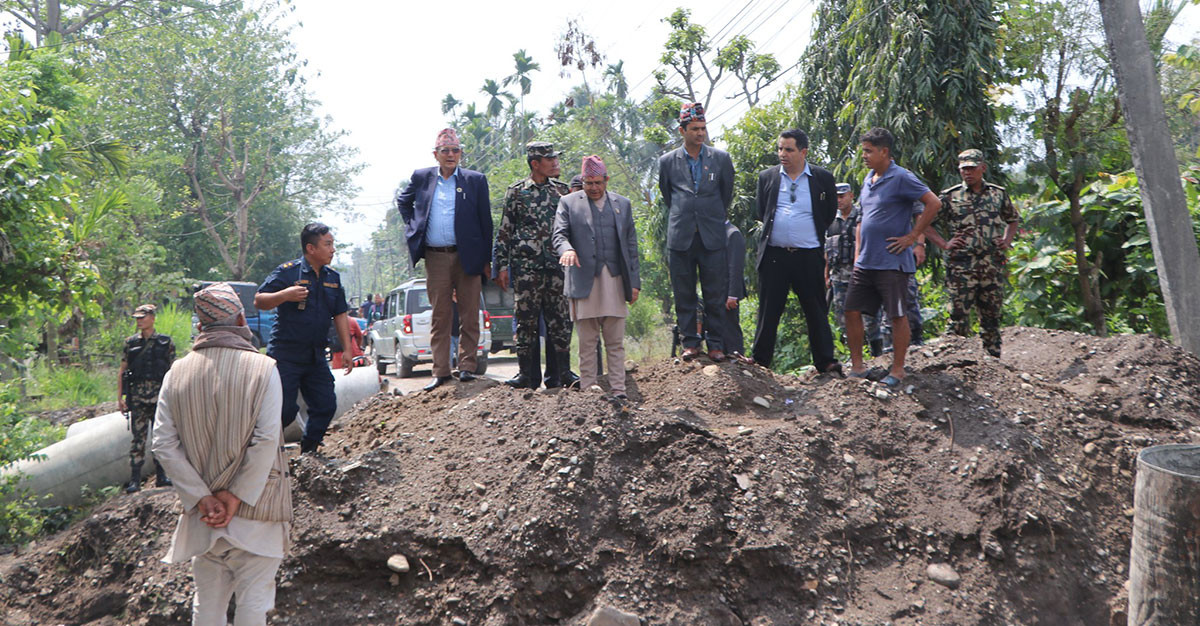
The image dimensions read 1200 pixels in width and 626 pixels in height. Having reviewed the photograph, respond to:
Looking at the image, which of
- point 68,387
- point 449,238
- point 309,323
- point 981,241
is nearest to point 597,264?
point 449,238

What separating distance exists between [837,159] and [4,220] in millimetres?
10678

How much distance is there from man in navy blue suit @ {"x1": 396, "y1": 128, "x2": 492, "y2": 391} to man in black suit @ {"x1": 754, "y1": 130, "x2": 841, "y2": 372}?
6.86ft

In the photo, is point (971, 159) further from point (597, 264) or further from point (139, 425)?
point (139, 425)

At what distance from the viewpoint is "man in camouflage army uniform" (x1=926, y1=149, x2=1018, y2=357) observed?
638 centimetres

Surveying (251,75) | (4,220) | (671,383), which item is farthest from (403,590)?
(251,75)

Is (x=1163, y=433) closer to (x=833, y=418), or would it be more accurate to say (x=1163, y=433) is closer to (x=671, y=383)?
(x=833, y=418)

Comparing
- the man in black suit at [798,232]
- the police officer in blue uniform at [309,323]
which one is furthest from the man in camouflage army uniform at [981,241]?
the police officer in blue uniform at [309,323]

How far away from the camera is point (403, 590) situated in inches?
165

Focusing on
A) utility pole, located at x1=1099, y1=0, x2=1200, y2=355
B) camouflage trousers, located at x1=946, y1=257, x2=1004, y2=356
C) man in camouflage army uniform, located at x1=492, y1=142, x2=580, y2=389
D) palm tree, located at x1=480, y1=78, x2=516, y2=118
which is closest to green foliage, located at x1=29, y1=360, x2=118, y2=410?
man in camouflage army uniform, located at x1=492, y1=142, x2=580, y2=389

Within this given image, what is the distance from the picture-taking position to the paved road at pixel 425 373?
13.6 metres

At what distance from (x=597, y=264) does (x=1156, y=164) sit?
14.2 feet

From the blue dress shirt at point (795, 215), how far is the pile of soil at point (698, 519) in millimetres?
1099

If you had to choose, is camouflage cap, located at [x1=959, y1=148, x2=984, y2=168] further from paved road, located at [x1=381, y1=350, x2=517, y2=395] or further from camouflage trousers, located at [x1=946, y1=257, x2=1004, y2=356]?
paved road, located at [x1=381, y1=350, x2=517, y2=395]

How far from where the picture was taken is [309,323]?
518cm
